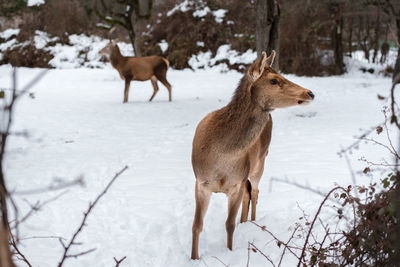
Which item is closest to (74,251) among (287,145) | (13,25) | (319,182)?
(319,182)

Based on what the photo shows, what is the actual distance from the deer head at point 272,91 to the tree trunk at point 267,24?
553 centimetres

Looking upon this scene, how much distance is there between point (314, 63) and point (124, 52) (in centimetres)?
1091

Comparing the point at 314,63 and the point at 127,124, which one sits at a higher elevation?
the point at 314,63

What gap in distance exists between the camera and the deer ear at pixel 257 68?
2759 mm

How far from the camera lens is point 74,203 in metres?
4.36

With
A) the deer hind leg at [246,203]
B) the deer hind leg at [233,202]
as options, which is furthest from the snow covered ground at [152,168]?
Answer: the deer hind leg at [233,202]

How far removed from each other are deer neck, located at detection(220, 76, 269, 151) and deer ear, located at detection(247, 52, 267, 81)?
0.25ft

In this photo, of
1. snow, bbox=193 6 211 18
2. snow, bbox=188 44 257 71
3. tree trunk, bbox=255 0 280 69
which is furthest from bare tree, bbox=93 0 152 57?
tree trunk, bbox=255 0 280 69

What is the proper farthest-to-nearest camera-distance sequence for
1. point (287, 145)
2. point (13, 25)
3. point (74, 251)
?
point (13, 25), point (287, 145), point (74, 251)

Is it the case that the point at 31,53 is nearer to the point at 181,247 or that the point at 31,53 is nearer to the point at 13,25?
the point at 13,25

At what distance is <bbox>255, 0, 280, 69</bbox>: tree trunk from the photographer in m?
8.04

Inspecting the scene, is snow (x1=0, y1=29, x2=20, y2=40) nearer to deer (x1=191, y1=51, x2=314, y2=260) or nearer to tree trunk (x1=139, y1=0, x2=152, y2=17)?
tree trunk (x1=139, y1=0, x2=152, y2=17)

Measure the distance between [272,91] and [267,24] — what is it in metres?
5.80

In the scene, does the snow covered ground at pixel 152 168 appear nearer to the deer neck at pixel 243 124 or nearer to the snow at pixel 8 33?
the deer neck at pixel 243 124
